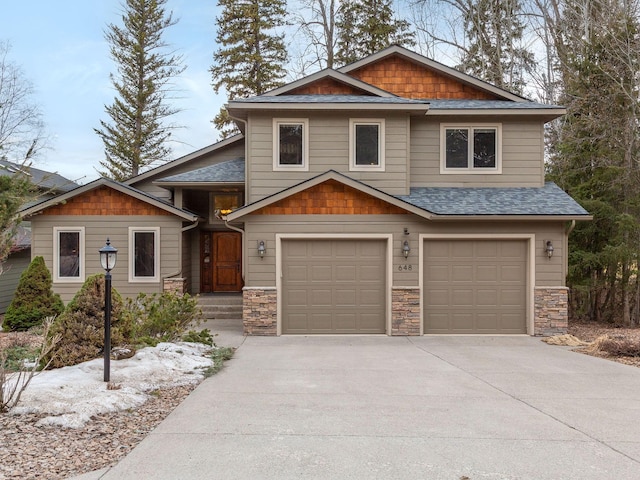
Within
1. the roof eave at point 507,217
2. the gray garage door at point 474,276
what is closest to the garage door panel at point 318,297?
the gray garage door at point 474,276

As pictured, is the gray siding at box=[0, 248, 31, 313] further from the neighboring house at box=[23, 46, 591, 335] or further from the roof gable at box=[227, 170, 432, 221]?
the roof gable at box=[227, 170, 432, 221]

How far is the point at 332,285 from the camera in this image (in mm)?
10633

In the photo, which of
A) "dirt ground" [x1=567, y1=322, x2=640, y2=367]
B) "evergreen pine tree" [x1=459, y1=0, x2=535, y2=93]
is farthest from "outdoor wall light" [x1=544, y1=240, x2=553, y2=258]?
"evergreen pine tree" [x1=459, y1=0, x2=535, y2=93]

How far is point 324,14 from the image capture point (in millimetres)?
22828

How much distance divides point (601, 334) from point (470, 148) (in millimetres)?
5265

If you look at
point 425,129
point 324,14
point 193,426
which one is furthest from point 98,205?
point 324,14

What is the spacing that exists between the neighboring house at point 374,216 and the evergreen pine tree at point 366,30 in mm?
11853

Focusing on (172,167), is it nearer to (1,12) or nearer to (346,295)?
(346,295)

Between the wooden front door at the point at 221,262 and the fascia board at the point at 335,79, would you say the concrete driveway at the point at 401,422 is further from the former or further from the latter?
the fascia board at the point at 335,79

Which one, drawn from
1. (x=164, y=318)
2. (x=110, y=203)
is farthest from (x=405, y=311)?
(x=110, y=203)

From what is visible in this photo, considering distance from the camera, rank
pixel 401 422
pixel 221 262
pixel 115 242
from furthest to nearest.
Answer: pixel 221 262, pixel 115 242, pixel 401 422

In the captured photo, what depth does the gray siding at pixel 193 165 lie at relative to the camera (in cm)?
1427

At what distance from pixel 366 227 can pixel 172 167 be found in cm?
659

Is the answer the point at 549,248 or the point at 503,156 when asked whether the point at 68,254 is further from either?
the point at 549,248
